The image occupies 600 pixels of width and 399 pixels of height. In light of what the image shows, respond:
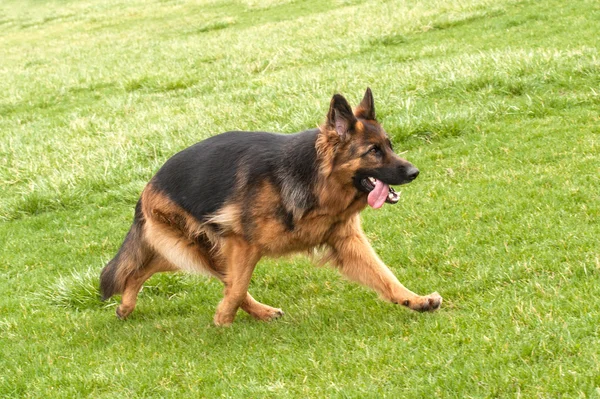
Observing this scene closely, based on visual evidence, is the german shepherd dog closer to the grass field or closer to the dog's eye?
the dog's eye

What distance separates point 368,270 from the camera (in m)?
5.86

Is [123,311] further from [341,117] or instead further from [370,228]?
[341,117]

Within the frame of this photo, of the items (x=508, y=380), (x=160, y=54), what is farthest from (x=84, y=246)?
(x=160, y=54)

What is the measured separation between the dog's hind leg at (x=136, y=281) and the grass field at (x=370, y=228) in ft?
0.41

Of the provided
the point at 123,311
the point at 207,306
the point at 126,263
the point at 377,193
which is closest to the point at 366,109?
the point at 377,193

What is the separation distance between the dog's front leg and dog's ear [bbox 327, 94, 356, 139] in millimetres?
882

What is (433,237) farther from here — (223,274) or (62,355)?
(62,355)

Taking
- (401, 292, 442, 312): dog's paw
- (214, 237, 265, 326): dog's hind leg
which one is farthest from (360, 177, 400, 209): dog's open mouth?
(214, 237, 265, 326): dog's hind leg

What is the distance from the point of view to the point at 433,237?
700cm

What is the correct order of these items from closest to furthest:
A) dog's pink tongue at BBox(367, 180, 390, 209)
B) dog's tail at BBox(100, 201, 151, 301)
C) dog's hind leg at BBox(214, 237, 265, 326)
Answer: dog's pink tongue at BBox(367, 180, 390, 209) → dog's hind leg at BBox(214, 237, 265, 326) → dog's tail at BBox(100, 201, 151, 301)

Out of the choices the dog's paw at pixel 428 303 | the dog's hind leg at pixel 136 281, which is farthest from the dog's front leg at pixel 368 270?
the dog's hind leg at pixel 136 281

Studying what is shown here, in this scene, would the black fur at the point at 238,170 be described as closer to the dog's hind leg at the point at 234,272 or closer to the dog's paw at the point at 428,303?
the dog's hind leg at the point at 234,272

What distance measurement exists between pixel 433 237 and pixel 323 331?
75.6 inches

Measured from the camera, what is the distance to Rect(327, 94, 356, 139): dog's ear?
5406mm
